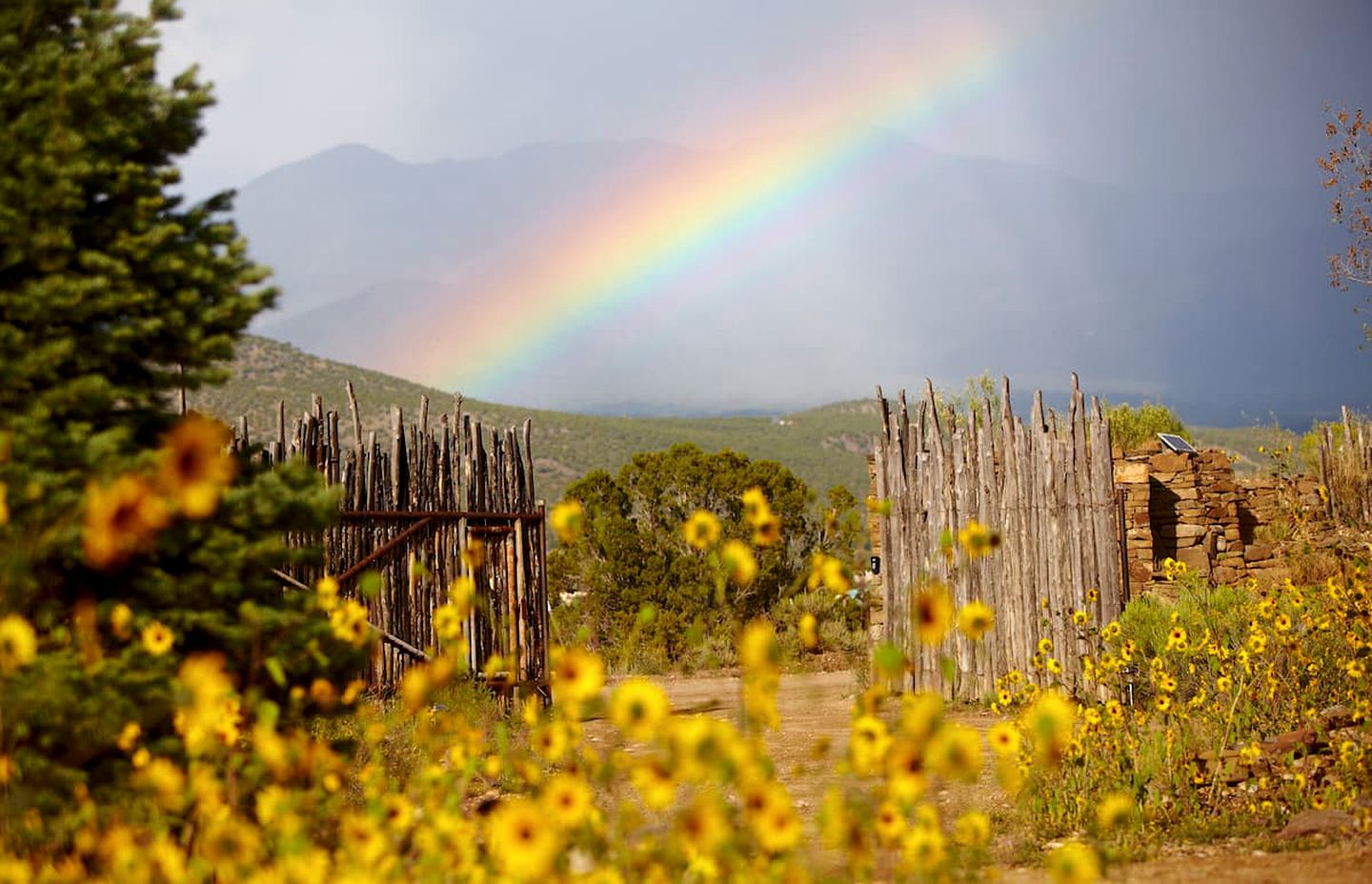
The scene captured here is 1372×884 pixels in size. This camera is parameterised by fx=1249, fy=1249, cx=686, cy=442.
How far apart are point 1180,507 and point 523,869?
38.0ft

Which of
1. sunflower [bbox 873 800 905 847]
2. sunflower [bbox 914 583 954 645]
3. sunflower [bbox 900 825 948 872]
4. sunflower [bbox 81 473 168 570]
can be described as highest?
sunflower [bbox 81 473 168 570]

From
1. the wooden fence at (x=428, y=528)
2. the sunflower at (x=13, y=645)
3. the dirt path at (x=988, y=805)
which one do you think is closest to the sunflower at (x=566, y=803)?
the dirt path at (x=988, y=805)

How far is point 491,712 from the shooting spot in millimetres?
8305

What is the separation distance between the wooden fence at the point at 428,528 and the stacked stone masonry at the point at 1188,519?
6185 mm

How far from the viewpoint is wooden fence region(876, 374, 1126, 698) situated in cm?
909

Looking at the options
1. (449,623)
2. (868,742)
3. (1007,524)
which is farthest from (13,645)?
(1007,524)

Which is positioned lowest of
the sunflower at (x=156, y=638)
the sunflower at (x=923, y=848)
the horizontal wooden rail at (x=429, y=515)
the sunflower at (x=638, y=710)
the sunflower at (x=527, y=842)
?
the sunflower at (x=923, y=848)

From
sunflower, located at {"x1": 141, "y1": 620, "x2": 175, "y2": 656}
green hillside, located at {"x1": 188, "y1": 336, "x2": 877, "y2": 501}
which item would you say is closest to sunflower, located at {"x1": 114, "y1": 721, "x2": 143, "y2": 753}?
sunflower, located at {"x1": 141, "y1": 620, "x2": 175, "y2": 656}

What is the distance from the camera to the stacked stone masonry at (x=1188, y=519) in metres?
12.4

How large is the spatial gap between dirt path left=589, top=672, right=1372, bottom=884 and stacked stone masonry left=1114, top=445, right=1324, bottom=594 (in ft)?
11.3

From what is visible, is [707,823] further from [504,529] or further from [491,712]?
[504,529]

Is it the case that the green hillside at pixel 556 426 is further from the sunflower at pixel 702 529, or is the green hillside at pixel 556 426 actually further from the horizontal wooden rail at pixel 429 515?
the sunflower at pixel 702 529

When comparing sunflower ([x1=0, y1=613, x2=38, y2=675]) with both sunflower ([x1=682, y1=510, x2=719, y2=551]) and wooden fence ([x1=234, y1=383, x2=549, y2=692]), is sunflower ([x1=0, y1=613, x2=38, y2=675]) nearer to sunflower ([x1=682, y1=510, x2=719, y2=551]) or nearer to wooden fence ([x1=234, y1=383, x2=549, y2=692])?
sunflower ([x1=682, y1=510, x2=719, y2=551])

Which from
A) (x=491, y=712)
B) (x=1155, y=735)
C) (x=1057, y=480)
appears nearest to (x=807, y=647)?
(x=1057, y=480)
